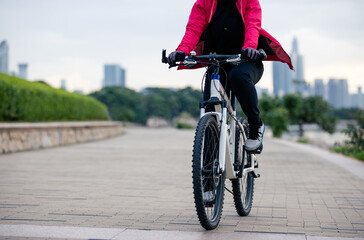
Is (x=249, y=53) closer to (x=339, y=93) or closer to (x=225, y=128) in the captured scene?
(x=225, y=128)

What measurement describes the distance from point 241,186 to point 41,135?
10.9 m

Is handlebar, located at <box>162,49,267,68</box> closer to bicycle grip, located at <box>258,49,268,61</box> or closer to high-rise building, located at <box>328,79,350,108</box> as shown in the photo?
bicycle grip, located at <box>258,49,268,61</box>

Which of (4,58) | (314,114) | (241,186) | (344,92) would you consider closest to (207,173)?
(241,186)

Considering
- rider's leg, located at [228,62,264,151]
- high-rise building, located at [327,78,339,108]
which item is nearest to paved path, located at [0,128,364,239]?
rider's leg, located at [228,62,264,151]

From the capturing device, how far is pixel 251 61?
4148 mm

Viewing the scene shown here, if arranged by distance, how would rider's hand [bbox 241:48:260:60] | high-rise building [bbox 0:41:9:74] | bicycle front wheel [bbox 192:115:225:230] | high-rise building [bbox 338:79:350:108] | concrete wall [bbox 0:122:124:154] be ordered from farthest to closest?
high-rise building [bbox 338:79:350:108]
high-rise building [bbox 0:41:9:74]
concrete wall [bbox 0:122:124:154]
rider's hand [bbox 241:48:260:60]
bicycle front wheel [bbox 192:115:225:230]

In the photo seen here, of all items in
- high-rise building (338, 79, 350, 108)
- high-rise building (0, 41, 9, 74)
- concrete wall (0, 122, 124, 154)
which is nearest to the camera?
concrete wall (0, 122, 124, 154)

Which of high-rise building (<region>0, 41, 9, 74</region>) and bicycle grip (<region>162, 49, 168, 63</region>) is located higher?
high-rise building (<region>0, 41, 9, 74</region>)

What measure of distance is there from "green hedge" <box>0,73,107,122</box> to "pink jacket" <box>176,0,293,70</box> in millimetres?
9220

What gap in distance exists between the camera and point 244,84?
409cm

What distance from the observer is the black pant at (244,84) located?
4.09 meters

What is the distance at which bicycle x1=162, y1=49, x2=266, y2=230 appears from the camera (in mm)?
→ 3607

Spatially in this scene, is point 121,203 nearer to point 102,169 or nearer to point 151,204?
point 151,204

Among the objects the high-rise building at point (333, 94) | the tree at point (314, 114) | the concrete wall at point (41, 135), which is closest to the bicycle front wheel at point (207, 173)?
the concrete wall at point (41, 135)
